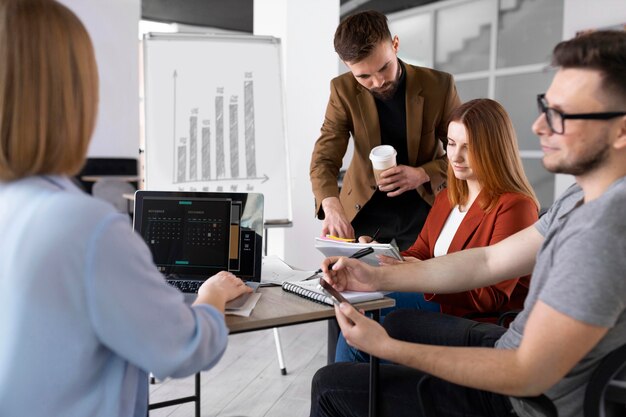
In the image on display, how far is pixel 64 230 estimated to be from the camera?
0.81 meters

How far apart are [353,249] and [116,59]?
3.92 metres

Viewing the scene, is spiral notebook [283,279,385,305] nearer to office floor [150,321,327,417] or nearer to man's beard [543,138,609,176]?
man's beard [543,138,609,176]

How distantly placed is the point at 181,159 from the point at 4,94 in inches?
77.3

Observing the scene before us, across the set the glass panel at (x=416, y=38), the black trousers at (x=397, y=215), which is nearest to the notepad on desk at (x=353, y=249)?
the black trousers at (x=397, y=215)

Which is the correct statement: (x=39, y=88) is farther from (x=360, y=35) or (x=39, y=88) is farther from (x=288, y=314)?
(x=360, y=35)

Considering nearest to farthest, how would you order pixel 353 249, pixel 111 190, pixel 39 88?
pixel 39 88 < pixel 353 249 < pixel 111 190

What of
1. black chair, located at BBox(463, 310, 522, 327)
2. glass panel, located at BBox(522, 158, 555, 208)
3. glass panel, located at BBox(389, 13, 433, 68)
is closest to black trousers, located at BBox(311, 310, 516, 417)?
black chair, located at BBox(463, 310, 522, 327)

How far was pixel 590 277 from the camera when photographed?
3.10 ft

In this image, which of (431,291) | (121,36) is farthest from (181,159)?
(121,36)

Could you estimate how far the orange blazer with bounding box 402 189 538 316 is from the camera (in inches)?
69.2

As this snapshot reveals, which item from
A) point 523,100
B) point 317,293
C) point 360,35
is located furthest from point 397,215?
point 523,100

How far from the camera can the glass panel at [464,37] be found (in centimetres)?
696

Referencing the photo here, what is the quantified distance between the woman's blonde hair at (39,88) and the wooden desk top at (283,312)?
0.61 metres

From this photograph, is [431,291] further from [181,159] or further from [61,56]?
[181,159]
